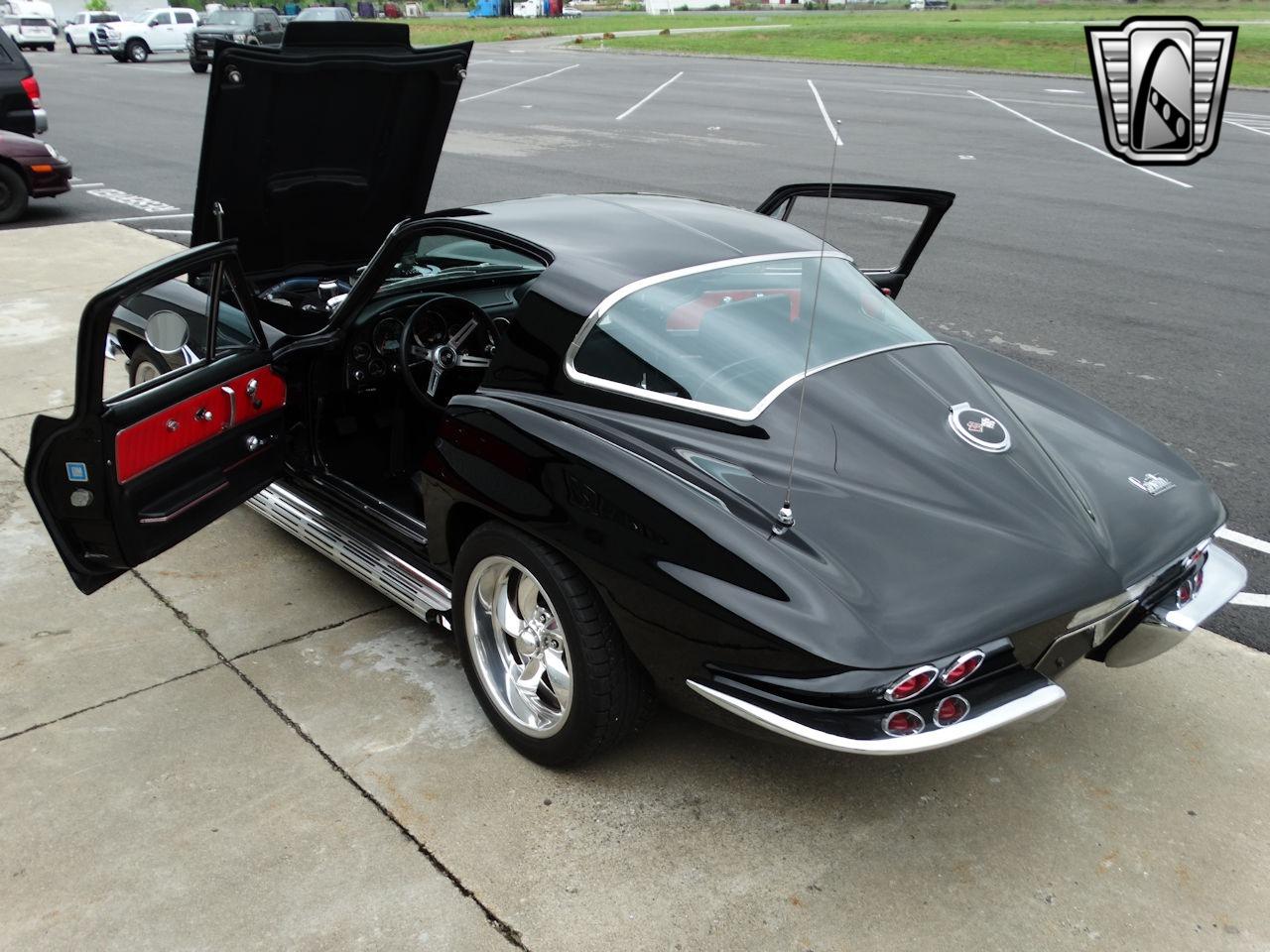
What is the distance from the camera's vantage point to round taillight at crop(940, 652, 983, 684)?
2.67 meters

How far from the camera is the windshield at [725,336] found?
3.24m

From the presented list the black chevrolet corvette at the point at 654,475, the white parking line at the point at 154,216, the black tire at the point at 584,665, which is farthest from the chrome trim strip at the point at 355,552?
the white parking line at the point at 154,216

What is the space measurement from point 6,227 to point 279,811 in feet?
33.5

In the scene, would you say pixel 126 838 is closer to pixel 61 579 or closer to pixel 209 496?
pixel 209 496

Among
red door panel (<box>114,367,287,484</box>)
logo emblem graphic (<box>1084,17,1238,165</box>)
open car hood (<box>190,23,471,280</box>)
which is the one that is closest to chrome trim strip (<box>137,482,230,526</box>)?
red door panel (<box>114,367,287,484</box>)

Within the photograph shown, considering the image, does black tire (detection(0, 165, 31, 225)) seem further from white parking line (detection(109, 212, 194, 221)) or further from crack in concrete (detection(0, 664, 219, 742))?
crack in concrete (detection(0, 664, 219, 742))

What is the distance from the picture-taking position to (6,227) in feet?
36.9

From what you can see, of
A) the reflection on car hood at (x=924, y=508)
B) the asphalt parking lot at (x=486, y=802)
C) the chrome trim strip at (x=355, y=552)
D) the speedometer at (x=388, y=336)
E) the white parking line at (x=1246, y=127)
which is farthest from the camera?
the white parking line at (x=1246, y=127)

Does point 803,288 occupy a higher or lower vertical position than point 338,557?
higher

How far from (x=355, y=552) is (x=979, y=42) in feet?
113

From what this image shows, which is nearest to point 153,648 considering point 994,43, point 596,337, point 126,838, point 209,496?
point 209,496

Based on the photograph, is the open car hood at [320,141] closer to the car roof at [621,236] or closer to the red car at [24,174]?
the car roof at [621,236]

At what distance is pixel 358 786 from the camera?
3.29 meters

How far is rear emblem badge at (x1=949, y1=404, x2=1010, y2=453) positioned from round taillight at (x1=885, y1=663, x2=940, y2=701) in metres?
0.86
